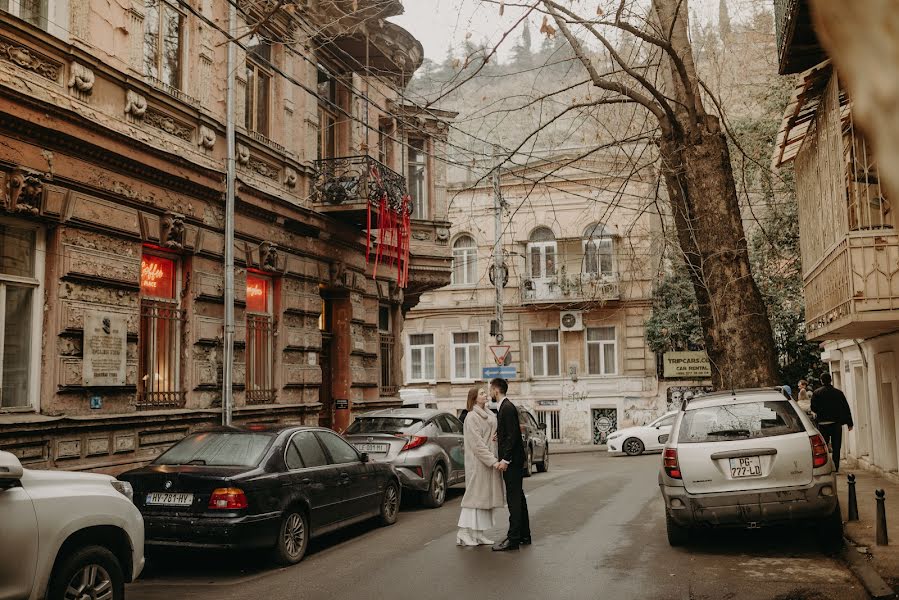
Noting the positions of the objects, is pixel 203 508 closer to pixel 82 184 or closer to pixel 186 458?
pixel 186 458

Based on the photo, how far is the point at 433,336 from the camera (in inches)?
1501

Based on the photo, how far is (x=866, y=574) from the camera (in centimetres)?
770

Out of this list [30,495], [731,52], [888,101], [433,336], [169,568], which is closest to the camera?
[888,101]

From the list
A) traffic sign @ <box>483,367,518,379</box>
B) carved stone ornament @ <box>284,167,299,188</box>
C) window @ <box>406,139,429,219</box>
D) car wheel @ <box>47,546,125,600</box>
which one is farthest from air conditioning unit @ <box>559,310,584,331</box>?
car wheel @ <box>47,546,125,600</box>

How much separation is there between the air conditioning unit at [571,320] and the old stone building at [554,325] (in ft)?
0.14

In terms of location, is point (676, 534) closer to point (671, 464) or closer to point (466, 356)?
point (671, 464)

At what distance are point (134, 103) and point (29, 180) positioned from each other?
2582 mm

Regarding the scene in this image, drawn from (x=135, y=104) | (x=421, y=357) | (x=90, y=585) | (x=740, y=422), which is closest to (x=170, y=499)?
(x=90, y=585)

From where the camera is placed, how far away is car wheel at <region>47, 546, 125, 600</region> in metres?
6.02

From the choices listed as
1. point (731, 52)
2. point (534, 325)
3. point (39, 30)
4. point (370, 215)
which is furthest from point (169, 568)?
point (534, 325)

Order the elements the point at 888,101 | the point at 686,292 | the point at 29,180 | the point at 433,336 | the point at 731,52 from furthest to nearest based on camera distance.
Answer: the point at 433,336 < the point at 686,292 < the point at 731,52 < the point at 29,180 < the point at 888,101

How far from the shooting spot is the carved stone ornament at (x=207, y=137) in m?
14.4

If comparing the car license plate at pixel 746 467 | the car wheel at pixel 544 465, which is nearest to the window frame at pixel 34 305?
the car license plate at pixel 746 467

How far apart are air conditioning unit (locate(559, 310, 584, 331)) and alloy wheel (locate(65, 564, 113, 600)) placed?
3033cm
